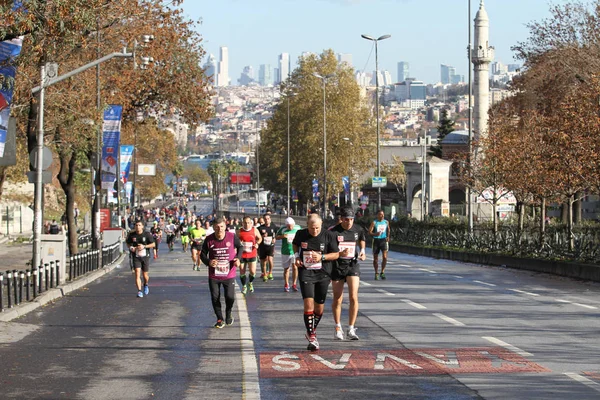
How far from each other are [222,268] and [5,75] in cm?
604

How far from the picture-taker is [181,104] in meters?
41.0

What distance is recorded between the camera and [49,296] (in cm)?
2331

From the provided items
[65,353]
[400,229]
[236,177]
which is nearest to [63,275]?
[65,353]

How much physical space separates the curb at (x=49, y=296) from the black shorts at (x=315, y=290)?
6842 millimetres

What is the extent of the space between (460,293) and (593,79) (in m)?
11.5

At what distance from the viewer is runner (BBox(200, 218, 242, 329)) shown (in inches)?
647

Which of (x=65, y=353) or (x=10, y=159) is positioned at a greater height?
(x=10, y=159)

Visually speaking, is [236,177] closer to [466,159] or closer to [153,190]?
[153,190]

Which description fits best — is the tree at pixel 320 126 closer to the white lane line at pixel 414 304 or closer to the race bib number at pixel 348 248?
the white lane line at pixel 414 304

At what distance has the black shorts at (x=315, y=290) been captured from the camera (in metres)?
13.8

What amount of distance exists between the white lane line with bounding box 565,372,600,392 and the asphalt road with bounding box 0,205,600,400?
0.06ft

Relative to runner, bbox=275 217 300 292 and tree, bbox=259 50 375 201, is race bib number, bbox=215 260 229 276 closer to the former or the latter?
runner, bbox=275 217 300 292

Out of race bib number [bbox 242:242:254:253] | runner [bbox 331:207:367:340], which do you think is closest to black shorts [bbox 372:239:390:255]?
race bib number [bbox 242:242:254:253]

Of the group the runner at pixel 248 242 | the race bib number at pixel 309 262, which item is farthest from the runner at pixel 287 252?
the race bib number at pixel 309 262
